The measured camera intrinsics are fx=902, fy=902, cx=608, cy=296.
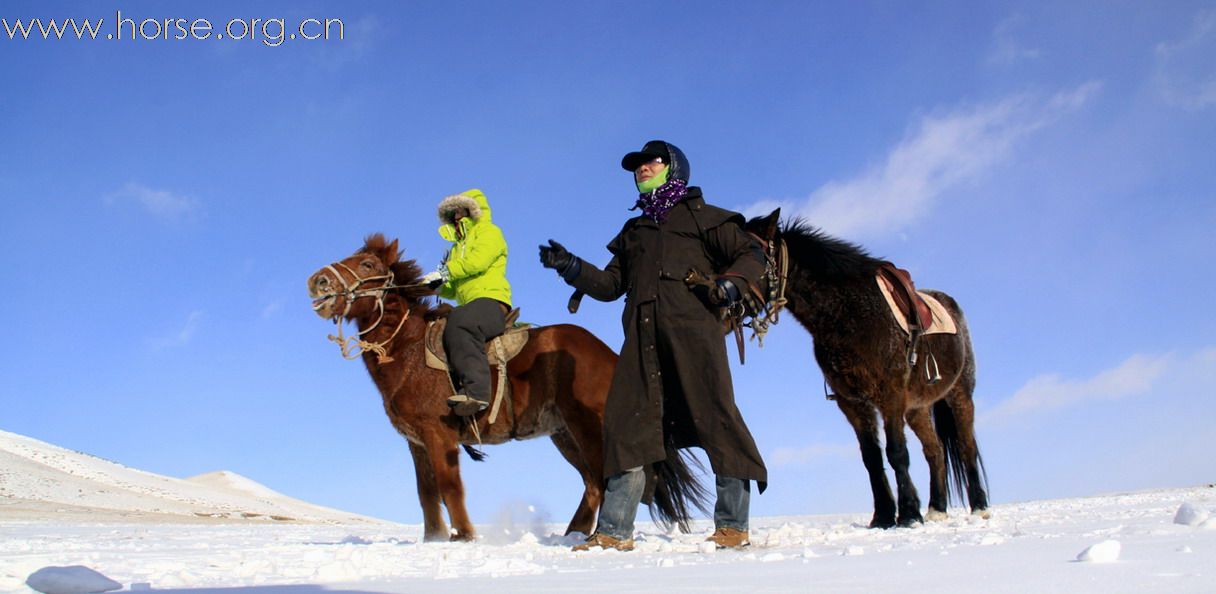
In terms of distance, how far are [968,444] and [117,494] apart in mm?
14073

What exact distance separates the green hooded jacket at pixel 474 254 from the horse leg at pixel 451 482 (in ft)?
3.41

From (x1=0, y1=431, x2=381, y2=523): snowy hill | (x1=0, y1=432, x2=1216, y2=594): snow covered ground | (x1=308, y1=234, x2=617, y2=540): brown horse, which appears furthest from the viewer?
(x1=0, y1=431, x2=381, y2=523): snowy hill

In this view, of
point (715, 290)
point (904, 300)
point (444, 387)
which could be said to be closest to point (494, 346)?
point (444, 387)

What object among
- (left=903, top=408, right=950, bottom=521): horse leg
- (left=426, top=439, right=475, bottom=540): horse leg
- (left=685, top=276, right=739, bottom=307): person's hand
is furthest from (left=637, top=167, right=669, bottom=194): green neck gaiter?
(left=903, top=408, right=950, bottom=521): horse leg

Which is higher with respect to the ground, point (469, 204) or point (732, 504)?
point (469, 204)

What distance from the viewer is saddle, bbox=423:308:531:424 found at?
6.39m

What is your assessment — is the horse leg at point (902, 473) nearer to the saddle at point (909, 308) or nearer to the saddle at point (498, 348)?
the saddle at point (909, 308)

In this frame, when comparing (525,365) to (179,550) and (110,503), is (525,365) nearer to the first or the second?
(179,550)

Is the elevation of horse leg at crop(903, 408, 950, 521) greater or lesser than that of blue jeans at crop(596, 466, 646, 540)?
greater

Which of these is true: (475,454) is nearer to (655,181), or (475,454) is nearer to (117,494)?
(655,181)

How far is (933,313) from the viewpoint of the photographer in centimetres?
726

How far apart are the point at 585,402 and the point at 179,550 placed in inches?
113

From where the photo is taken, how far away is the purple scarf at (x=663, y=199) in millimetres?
5145

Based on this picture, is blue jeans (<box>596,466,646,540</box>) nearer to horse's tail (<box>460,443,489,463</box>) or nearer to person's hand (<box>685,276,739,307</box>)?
person's hand (<box>685,276,739,307</box>)
